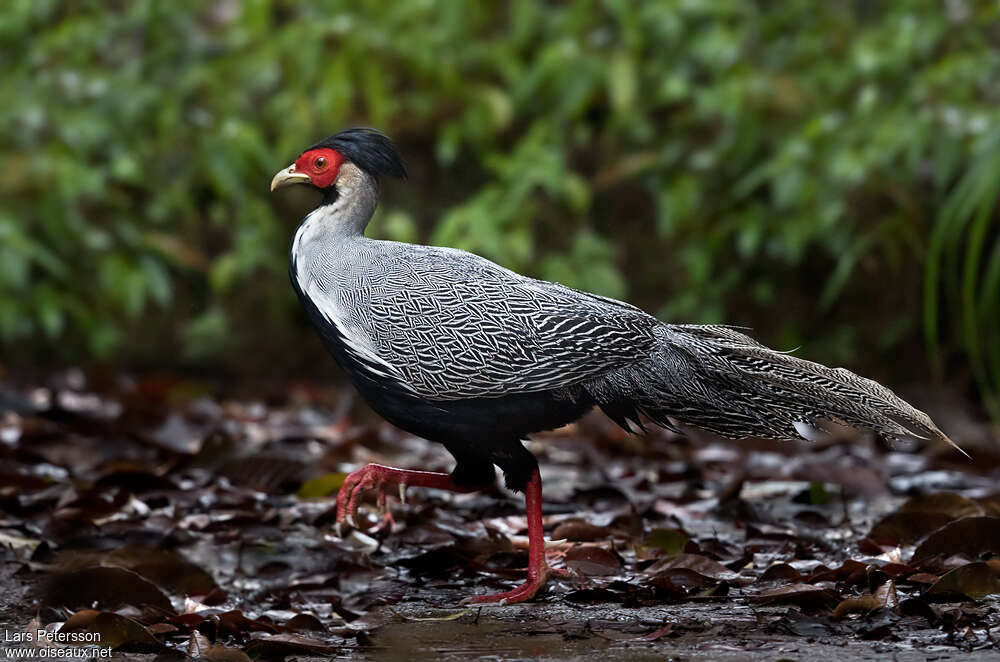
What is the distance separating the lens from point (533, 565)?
376cm

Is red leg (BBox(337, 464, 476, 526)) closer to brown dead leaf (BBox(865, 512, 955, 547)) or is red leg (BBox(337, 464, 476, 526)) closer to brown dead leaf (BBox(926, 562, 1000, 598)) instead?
brown dead leaf (BBox(865, 512, 955, 547))

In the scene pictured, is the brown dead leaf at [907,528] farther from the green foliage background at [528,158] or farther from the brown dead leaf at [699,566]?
the green foliage background at [528,158]

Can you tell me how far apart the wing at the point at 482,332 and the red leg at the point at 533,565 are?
359mm

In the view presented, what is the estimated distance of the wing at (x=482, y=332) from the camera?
3.81 m

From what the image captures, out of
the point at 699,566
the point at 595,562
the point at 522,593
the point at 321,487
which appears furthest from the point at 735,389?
the point at 321,487

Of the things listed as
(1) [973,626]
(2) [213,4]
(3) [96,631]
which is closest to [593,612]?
(1) [973,626]

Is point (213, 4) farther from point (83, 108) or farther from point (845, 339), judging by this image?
point (845, 339)

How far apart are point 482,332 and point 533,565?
28.1 inches

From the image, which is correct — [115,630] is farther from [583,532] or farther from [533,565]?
[583,532]

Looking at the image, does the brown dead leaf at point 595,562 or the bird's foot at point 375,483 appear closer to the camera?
the brown dead leaf at point 595,562

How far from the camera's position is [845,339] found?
25.1 ft

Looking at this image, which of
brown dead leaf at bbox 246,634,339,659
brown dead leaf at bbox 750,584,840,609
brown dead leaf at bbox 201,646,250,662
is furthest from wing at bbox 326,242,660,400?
brown dead leaf at bbox 201,646,250,662

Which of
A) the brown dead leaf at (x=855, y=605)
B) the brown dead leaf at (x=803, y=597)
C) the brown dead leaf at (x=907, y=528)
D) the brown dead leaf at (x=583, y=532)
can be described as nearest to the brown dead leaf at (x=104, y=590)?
the brown dead leaf at (x=583, y=532)

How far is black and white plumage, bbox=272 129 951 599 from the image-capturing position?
381cm
